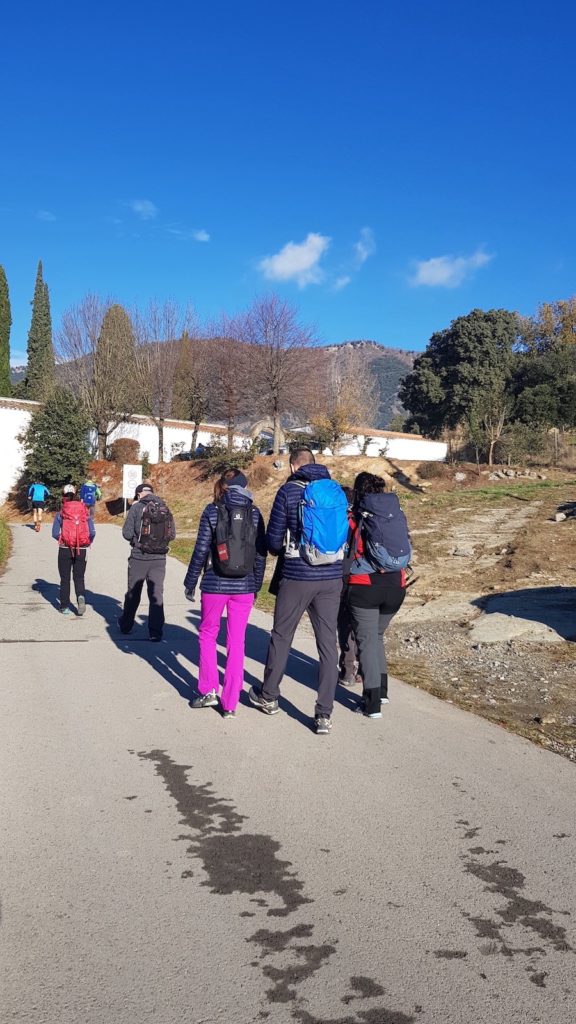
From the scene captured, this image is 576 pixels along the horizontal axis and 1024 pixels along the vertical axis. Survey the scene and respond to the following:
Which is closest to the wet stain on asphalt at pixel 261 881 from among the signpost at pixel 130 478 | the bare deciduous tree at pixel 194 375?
the signpost at pixel 130 478

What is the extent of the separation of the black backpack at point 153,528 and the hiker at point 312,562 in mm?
3229

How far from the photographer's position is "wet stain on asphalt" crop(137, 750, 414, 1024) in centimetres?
267

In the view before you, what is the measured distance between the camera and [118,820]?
406 cm

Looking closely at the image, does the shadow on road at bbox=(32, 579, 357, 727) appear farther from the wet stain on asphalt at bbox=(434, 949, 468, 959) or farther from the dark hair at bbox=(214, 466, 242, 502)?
the wet stain on asphalt at bbox=(434, 949, 468, 959)

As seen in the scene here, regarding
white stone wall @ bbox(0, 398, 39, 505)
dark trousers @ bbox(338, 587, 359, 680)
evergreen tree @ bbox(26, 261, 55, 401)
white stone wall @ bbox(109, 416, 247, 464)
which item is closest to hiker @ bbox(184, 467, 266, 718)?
dark trousers @ bbox(338, 587, 359, 680)

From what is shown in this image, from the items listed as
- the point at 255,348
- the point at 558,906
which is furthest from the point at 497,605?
the point at 255,348

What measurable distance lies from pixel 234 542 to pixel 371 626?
127 cm

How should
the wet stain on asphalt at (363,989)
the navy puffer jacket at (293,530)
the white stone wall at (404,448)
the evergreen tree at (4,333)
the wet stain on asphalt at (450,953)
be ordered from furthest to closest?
the evergreen tree at (4,333)
the white stone wall at (404,448)
the navy puffer jacket at (293,530)
the wet stain on asphalt at (450,953)
the wet stain on asphalt at (363,989)

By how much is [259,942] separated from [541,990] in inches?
41.2

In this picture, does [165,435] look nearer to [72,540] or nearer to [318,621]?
[72,540]

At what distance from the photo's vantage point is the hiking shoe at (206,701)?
20.3 ft

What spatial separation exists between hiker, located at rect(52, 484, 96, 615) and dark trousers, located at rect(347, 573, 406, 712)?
5.45 meters

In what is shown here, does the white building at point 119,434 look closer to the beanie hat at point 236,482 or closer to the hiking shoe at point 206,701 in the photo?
the beanie hat at point 236,482

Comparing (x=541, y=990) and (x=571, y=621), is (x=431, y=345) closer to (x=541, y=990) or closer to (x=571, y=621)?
(x=571, y=621)
